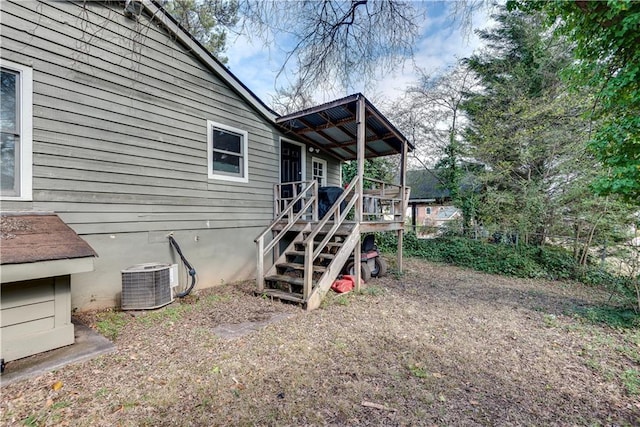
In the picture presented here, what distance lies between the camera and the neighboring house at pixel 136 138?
11.6ft

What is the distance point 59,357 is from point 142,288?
Result: 139 cm

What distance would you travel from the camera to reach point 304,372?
9.08 ft

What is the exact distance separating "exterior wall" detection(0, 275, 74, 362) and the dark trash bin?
5.11 m

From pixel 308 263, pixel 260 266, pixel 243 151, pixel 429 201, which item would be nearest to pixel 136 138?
pixel 243 151

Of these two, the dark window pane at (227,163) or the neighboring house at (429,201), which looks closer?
the dark window pane at (227,163)

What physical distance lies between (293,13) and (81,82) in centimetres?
325

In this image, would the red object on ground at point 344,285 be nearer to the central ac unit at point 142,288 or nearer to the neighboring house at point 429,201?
the central ac unit at point 142,288

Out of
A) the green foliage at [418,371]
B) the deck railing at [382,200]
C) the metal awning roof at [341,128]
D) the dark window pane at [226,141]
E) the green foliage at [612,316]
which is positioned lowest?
the green foliage at [612,316]

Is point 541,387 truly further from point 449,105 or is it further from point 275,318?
point 449,105

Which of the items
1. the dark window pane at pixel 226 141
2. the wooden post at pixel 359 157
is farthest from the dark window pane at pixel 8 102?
the wooden post at pixel 359 157

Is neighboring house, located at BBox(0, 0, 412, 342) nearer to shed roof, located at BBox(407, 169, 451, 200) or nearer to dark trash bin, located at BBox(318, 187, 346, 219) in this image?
dark trash bin, located at BBox(318, 187, 346, 219)

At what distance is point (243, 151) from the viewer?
6340mm

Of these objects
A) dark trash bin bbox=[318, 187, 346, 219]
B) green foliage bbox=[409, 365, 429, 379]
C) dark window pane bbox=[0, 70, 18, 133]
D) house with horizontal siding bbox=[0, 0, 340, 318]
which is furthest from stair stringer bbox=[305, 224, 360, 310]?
dark window pane bbox=[0, 70, 18, 133]

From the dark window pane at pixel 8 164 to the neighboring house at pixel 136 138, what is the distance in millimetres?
13
